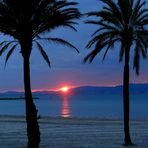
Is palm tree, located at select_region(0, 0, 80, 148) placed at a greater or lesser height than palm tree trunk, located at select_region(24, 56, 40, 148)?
greater

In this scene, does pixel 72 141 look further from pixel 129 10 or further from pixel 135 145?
pixel 129 10

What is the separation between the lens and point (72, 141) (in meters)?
31.9

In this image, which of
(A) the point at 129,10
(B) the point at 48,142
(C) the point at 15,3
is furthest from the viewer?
(B) the point at 48,142

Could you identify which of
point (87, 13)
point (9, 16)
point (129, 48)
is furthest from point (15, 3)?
point (129, 48)

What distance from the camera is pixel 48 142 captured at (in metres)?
31.5

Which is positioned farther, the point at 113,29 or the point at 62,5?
the point at 113,29

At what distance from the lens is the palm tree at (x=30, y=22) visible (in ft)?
81.3

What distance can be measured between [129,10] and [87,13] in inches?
88.6

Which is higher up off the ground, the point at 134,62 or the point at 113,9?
the point at 113,9

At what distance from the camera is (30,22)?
990 inches

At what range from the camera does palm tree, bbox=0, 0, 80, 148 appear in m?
24.8

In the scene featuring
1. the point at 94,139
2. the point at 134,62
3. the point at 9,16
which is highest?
the point at 9,16

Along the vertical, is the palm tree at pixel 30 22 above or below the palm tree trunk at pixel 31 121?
above

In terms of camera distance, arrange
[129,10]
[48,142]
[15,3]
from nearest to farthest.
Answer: [15,3], [129,10], [48,142]
